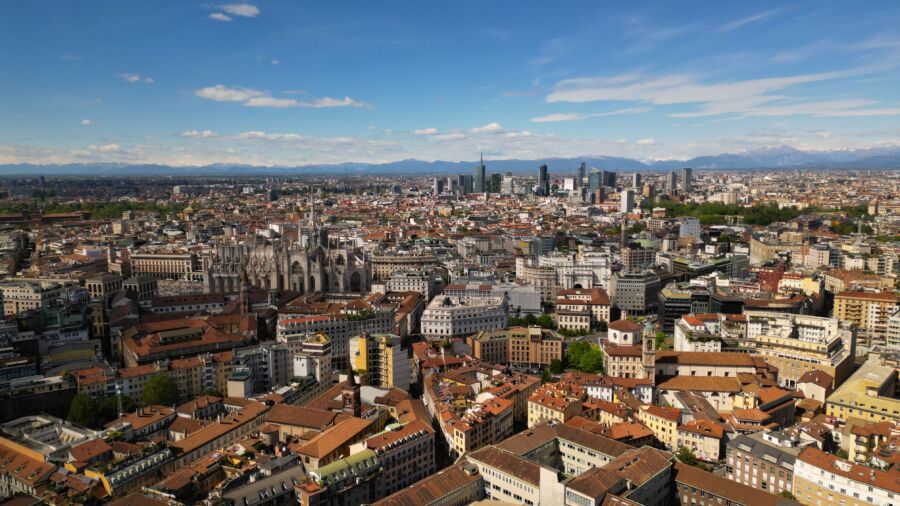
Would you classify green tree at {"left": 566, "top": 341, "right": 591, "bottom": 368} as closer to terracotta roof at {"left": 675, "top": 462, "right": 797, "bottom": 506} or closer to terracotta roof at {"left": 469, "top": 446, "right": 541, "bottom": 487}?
terracotta roof at {"left": 675, "top": 462, "right": 797, "bottom": 506}

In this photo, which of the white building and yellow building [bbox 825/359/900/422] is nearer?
yellow building [bbox 825/359/900/422]

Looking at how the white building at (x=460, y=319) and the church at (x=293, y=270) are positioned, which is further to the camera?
the church at (x=293, y=270)

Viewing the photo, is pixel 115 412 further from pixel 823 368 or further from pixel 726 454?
pixel 823 368

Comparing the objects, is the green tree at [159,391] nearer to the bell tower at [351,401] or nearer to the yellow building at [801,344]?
the bell tower at [351,401]

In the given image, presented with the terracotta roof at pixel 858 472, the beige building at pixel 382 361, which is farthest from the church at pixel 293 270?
the terracotta roof at pixel 858 472

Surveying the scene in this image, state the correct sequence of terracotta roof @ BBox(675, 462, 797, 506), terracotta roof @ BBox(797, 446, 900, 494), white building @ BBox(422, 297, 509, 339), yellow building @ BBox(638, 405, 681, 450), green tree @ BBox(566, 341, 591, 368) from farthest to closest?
white building @ BBox(422, 297, 509, 339)
green tree @ BBox(566, 341, 591, 368)
yellow building @ BBox(638, 405, 681, 450)
terracotta roof @ BBox(675, 462, 797, 506)
terracotta roof @ BBox(797, 446, 900, 494)

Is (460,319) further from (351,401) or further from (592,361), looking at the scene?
(351,401)

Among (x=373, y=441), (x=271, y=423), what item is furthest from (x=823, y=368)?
(x=271, y=423)

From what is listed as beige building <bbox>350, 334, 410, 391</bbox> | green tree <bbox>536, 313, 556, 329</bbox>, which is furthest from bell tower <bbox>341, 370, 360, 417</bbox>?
green tree <bbox>536, 313, 556, 329</bbox>
